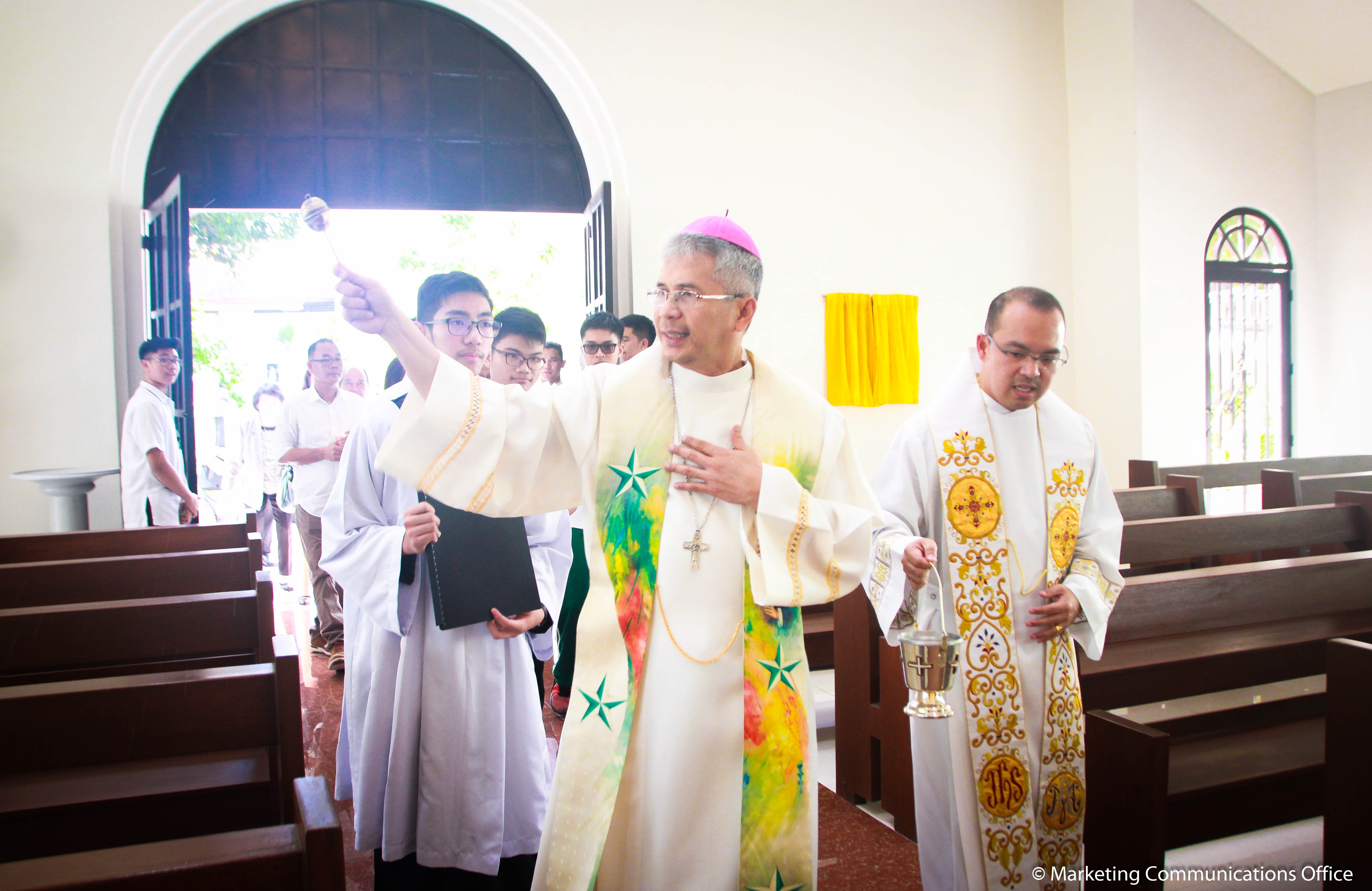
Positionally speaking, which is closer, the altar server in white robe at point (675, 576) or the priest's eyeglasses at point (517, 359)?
the altar server in white robe at point (675, 576)

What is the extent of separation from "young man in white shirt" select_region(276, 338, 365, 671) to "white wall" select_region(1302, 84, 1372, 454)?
8.97 meters

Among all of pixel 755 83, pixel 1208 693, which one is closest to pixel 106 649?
pixel 1208 693

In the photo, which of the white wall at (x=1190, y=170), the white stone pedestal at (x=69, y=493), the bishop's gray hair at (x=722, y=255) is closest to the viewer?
the bishop's gray hair at (x=722, y=255)

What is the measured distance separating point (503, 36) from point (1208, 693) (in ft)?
20.3

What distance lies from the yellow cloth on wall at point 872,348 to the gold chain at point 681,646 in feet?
18.6

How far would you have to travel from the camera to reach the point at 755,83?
282 inches

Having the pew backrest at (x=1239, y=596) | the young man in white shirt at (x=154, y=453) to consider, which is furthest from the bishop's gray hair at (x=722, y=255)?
the young man in white shirt at (x=154, y=453)

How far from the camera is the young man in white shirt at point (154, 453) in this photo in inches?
206

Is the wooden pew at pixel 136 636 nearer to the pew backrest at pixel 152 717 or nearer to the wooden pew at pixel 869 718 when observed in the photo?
the pew backrest at pixel 152 717

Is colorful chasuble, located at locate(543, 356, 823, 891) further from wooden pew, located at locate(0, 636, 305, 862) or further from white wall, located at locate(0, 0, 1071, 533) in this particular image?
white wall, located at locate(0, 0, 1071, 533)

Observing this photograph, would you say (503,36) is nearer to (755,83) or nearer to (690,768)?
(755,83)

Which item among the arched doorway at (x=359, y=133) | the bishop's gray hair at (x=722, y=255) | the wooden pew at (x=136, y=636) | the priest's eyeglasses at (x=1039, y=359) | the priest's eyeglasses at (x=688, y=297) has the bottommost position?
the wooden pew at (x=136, y=636)

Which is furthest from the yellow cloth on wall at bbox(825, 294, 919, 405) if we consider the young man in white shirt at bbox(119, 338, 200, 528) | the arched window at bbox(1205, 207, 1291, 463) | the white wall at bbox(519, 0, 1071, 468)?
the young man in white shirt at bbox(119, 338, 200, 528)

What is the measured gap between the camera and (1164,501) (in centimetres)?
462
